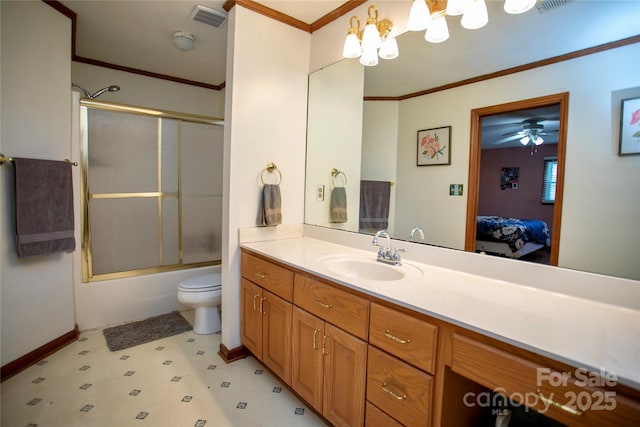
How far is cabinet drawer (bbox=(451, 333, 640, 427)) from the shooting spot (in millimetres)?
685

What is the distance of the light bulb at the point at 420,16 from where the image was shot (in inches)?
57.4

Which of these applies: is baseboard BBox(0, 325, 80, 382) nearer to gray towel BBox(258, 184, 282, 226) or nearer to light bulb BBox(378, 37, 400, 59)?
gray towel BBox(258, 184, 282, 226)

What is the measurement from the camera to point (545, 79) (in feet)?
4.00

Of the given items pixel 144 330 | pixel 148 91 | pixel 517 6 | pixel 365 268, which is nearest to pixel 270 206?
pixel 365 268

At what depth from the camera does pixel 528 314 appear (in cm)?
96

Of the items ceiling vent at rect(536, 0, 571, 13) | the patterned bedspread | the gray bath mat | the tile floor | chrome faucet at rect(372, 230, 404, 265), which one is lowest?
the tile floor

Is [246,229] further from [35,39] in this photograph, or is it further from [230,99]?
[35,39]

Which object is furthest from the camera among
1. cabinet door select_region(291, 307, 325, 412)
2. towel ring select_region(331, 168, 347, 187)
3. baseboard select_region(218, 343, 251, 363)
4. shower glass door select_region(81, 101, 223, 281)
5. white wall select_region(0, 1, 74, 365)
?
shower glass door select_region(81, 101, 223, 281)

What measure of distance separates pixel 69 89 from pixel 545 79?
287 centimetres

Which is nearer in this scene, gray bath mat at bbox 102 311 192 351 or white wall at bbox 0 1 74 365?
white wall at bbox 0 1 74 365

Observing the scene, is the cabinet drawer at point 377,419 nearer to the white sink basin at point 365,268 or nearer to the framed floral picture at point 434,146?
the white sink basin at point 365,268

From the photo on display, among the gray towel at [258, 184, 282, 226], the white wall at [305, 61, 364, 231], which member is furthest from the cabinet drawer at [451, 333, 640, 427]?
the gray towel at [258, 184, 282, 226]

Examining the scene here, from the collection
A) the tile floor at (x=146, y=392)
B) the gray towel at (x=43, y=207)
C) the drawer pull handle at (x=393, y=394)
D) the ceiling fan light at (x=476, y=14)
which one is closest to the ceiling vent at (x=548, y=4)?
the ceiling fan light at (x=476, y=14)

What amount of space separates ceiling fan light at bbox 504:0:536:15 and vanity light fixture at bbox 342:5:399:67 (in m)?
0.58
